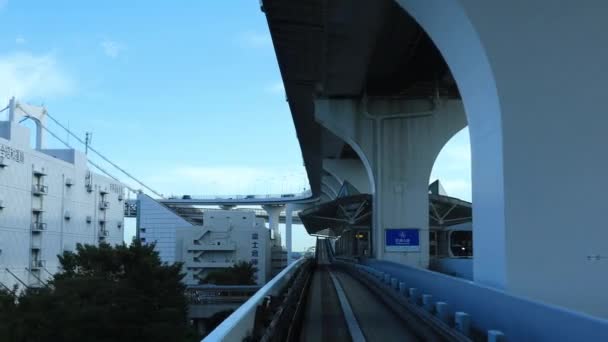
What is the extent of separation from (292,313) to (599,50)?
5.99 meters

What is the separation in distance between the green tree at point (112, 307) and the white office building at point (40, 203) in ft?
55.9

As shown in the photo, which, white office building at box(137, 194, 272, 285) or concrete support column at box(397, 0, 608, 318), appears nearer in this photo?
concrete support column at box(397, 0, 608, 318)

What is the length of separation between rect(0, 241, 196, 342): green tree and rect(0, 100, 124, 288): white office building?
1704cm

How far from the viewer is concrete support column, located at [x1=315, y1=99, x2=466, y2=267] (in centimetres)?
2498

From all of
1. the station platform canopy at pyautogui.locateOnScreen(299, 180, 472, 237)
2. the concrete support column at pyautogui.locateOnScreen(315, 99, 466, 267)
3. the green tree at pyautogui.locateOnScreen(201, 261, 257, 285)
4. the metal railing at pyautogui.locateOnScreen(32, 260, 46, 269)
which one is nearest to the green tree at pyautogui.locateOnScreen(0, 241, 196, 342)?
the station platform canopy at pyautogui.locateOnScreen(299, 180, 472, 237)

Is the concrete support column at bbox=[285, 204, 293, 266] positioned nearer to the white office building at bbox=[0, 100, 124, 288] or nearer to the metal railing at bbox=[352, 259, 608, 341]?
the white office building at bbox=[0, 100, 124, 288]

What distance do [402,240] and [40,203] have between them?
41.4m


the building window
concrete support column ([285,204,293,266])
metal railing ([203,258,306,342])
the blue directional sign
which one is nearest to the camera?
metal railing ([203,258,306,342])

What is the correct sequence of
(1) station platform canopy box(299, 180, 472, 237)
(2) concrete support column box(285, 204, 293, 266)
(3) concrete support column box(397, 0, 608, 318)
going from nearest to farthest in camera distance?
1. (3) concrete support column box(397, 0, 608, 318)
2. (1) station platform canopy box(299, 180, 472, 237)
3. (2) concrete support column box(285, 204, 293, 266)

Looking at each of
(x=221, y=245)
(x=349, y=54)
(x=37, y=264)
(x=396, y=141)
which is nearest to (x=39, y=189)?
(x=37, y=264)

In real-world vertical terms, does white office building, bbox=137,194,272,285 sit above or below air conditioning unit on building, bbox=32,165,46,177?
below

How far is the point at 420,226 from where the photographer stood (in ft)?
81.0

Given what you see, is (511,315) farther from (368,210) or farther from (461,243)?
(461,243)

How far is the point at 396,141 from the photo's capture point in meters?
25.6
